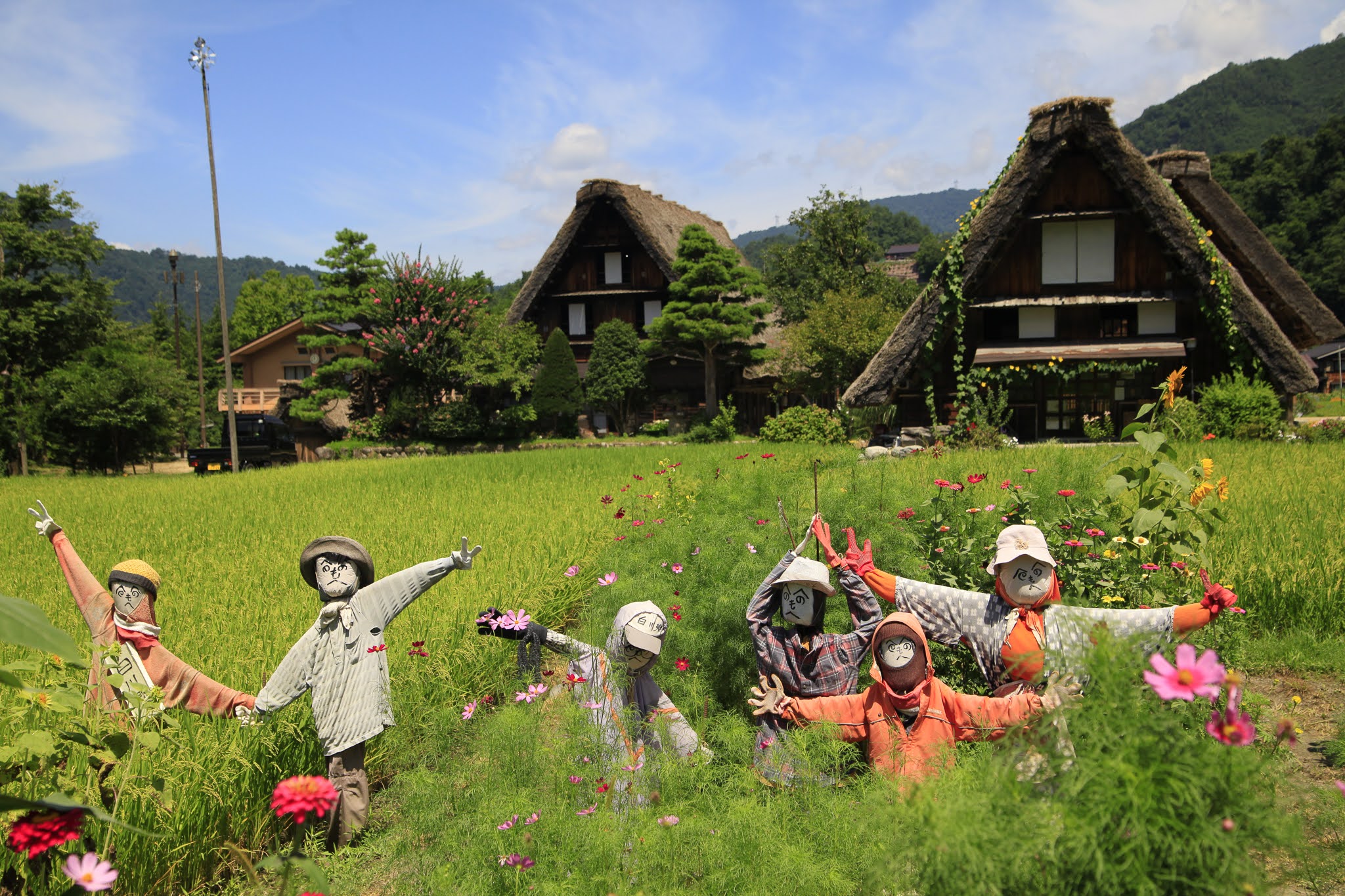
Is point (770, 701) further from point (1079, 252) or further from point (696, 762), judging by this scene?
point (1079, 252)

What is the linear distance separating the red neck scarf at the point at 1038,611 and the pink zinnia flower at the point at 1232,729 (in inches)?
59.1

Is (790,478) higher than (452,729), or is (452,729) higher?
(790,478)

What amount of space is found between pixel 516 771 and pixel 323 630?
3.32 ft

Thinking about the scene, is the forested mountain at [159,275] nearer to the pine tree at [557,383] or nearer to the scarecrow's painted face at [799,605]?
the pine tree at [557,383]

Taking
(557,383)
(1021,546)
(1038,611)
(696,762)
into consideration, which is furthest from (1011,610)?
(557,383)

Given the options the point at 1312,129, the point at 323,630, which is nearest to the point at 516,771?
the point at 323,630

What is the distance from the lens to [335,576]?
2.94 m

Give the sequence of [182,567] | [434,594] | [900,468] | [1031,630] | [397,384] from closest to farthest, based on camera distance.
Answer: [1031,630], [434,594], [182,567], [900,468], [397,384]

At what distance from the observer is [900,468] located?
8047 mm

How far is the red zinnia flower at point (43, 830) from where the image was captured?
1369 mm

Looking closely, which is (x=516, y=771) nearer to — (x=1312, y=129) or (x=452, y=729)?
(x=452, y=729)

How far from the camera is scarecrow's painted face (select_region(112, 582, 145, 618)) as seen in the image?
3016mm

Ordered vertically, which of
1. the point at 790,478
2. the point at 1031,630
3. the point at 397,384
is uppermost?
the point at 397,384

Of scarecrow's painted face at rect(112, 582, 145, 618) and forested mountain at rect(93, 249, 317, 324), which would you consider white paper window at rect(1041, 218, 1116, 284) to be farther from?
forested mountain at rect(93, 249, 317, 324)
